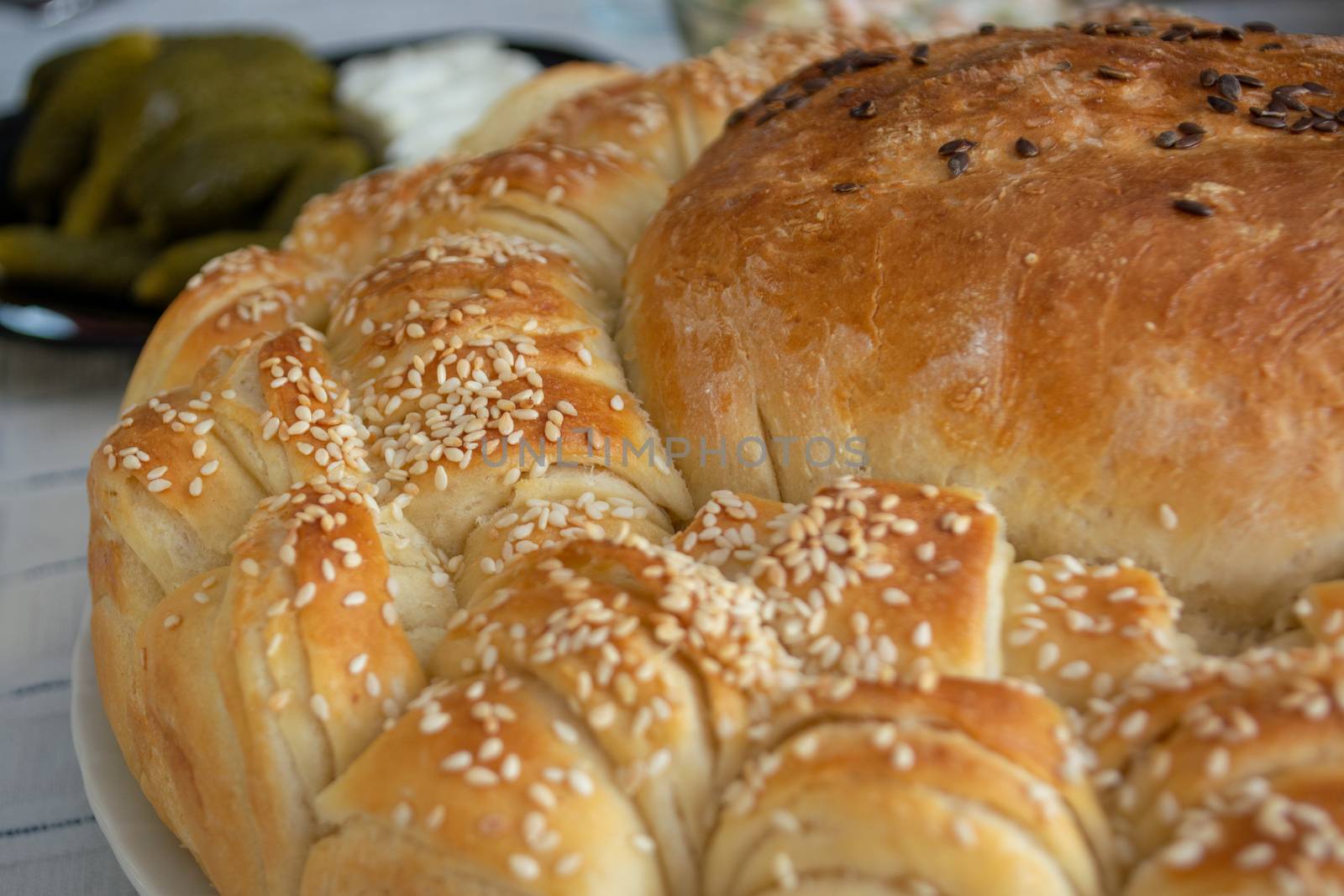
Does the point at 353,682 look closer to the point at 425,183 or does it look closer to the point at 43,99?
the point at 425,183

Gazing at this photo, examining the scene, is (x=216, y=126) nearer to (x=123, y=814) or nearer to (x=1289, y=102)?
(x=123, y=814)

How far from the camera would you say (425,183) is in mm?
2914

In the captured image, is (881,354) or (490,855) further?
(881,354)

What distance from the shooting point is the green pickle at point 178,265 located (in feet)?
13.8

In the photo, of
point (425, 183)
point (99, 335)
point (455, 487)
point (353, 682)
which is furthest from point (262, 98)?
point (353, 682)

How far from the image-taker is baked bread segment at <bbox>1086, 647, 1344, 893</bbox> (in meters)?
1.36

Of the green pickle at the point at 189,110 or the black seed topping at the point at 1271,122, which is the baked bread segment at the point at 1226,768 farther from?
the green pickle at the point at 189,110

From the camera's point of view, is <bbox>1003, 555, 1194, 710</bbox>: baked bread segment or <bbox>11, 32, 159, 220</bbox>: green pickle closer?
<bbox>1003, 555, 1194, 710</bbox>: baked bread segment

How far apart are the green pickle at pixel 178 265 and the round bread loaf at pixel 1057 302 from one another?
8.02 feet

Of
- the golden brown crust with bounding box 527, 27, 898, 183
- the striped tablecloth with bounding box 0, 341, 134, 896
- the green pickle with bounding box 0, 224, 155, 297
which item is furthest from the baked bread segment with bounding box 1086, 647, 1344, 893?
the green pickle with bounding box 0, 224, 155, 297

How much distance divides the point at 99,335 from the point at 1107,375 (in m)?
3.33

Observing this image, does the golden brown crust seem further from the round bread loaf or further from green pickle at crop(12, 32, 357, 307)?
green pickle at crop(12, 32, 357, 307)

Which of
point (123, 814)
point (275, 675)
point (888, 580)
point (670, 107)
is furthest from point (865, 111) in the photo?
point (123, 814)

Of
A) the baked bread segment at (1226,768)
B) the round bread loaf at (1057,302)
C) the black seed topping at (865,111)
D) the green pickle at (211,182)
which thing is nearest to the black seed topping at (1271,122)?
the round bread loaf at (1057,302)
